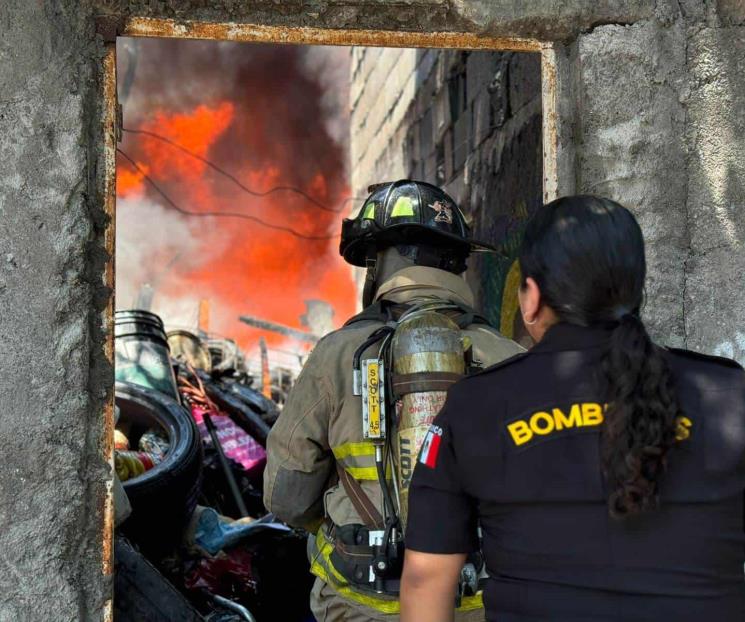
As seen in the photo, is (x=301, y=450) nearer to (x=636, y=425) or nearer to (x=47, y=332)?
(x=47, y=332)

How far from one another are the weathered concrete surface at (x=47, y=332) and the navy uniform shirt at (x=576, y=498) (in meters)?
1.48

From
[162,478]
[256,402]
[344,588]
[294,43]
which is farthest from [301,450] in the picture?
[256,402]

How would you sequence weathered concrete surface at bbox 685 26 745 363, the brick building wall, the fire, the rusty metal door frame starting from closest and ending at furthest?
the rusty metal door frame
weathered concrete surface at bbox 685 26 745 363
the brick building wall
the fire

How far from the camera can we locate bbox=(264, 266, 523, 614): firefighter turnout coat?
2.61m

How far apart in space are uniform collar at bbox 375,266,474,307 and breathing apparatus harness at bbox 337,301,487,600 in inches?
8.3

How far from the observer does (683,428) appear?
1.46 m

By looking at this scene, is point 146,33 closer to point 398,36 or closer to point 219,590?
point 398,36

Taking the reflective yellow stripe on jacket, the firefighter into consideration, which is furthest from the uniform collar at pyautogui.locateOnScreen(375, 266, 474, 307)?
the reflective yellow stripe on jacket

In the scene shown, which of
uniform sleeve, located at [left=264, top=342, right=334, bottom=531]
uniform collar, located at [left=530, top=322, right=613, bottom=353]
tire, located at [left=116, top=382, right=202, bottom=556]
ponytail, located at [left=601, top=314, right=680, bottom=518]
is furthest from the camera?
tire, located at [left=116, top=382, right=202, bottom=556]

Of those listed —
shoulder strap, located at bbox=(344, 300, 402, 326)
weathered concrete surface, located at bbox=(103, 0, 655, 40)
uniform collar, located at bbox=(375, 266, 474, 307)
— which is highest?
weathered concrete surface, located at bbox=(103, 0, 655, 40)

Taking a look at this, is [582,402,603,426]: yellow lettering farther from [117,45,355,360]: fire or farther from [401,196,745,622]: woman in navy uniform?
[117,45,355,360]: fire

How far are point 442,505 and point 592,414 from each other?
307 millimetres

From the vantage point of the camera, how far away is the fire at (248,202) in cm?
2067

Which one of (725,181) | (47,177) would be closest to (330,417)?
(47,177)
